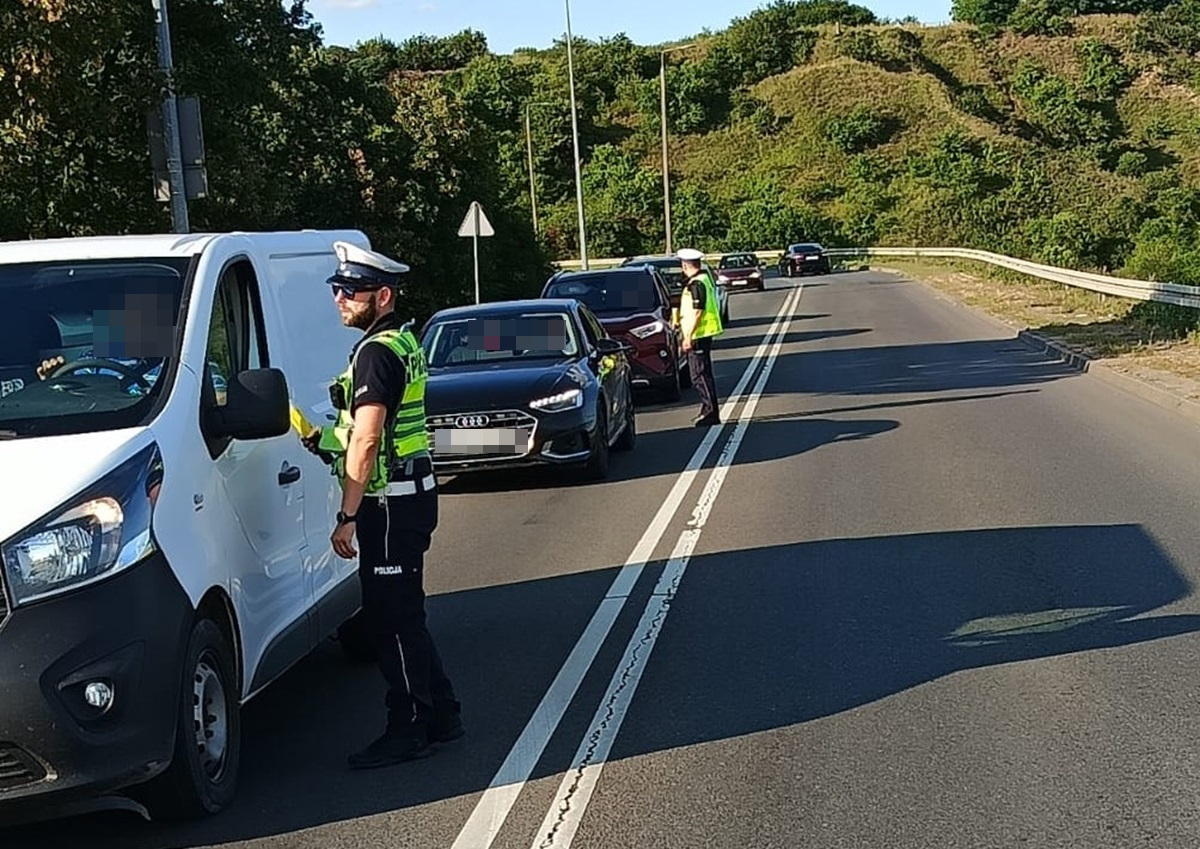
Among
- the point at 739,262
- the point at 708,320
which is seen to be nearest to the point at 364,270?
the point at 708,320

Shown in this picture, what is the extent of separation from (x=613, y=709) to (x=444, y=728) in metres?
0.74

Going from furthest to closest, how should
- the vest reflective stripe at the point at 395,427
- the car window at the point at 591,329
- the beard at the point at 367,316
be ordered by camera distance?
the car window at the point at 591,329 → the beard at the point at 367,316 → the vest reflective stripe at the point at 395,427

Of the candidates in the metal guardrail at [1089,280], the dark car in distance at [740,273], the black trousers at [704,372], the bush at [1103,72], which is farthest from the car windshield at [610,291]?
the bush at [1103,72]

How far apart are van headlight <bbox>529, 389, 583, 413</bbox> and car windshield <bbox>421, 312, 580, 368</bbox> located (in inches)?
40.8

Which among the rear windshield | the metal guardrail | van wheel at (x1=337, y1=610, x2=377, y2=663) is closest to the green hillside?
the metal guardrail

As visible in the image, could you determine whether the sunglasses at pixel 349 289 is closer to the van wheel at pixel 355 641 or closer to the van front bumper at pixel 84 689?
the van front bumper at pixel 84 689

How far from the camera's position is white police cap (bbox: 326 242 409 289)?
5678 millimetres

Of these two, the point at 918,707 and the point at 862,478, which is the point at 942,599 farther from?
the point at 862,478

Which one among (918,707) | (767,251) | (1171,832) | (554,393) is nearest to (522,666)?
(918,707)

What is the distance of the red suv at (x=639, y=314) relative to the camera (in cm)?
1886

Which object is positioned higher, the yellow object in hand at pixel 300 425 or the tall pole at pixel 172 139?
the tall pole at pixel 172 139

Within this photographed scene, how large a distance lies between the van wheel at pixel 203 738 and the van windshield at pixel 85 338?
2.69 ft

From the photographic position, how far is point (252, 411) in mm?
5359

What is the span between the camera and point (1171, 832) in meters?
4.79
